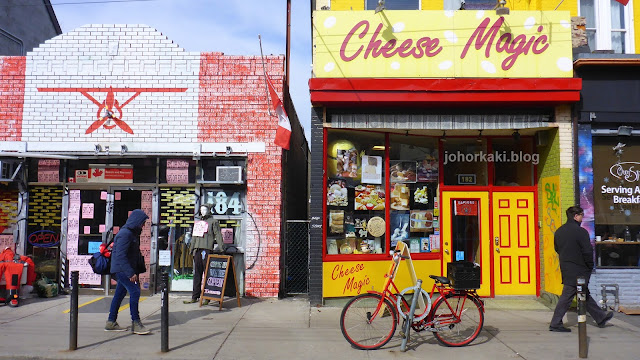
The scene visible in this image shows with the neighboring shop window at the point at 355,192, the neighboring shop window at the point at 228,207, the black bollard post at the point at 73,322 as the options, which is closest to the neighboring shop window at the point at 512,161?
the neighboring shop window at the point at 355,192

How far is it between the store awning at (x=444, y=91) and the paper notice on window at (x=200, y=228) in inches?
122

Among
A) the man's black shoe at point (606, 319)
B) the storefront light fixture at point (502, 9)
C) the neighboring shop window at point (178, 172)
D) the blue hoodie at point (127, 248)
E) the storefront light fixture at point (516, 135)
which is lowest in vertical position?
the man's black shoe at point (606, 319)

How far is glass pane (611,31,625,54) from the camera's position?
9.86 meters

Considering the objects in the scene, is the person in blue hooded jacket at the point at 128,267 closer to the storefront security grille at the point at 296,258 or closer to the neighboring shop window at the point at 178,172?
Answer: the neighboring shop window at the point at 178,172

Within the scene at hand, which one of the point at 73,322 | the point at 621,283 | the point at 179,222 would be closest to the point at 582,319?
the point at 621,283

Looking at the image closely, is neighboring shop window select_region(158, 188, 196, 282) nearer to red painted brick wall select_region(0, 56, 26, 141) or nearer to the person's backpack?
the person's backpack

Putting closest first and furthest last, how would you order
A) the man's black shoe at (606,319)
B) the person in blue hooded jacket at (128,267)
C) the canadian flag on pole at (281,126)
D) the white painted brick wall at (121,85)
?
the person in blue hooded jacket at (128,267), the man's black shoe at (606,319), the canadian flag on pole at (281,126), the white painted brick wall at (121,85)

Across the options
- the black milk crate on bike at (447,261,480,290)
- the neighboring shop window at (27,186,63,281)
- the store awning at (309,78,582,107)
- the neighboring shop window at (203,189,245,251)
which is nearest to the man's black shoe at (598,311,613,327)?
the black milk crate on bike at (447,261,480,290)

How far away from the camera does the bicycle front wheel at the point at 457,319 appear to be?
6.59 metres

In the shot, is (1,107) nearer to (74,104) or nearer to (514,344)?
(74,104)

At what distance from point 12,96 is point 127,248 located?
5.38 m

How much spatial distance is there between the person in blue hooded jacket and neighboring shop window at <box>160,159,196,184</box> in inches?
106

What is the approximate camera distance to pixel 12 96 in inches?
393

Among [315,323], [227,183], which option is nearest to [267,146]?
[227,183]
